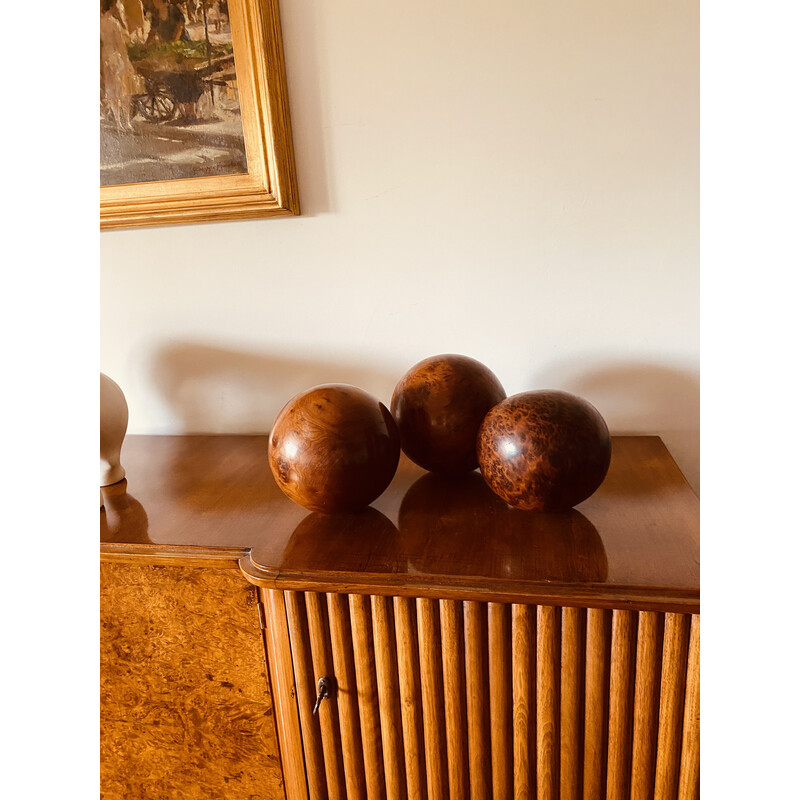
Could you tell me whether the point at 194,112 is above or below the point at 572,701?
above

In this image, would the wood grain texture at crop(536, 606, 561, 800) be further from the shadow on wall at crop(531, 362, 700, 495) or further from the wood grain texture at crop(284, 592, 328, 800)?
the shadow on wall at crop(531, 362, 700, 495)

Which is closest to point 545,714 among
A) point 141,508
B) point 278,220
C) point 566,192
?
point 141,508

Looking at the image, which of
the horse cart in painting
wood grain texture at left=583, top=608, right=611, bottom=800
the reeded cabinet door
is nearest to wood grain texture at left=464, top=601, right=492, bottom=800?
the reeded cabinet door

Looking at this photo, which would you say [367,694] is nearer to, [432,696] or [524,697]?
A: [432,696]

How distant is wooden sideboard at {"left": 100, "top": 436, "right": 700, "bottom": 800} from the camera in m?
0.66

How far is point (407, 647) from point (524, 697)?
15cm

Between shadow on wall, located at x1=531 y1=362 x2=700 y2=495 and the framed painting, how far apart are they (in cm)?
62

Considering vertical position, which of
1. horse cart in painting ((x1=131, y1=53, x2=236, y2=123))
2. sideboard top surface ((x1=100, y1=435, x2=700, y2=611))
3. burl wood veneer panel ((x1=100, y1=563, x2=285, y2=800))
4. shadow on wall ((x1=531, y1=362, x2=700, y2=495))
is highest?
horse cart in painting ((x1=131, y1=53, x2=236, y2=123))

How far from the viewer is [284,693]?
760 mm

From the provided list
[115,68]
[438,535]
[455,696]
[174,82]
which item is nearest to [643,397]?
[438,535]

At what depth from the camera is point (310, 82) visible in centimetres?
105

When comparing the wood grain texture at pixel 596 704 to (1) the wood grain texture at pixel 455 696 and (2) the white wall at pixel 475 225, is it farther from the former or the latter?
(2) the white wall at pixel 475 225
